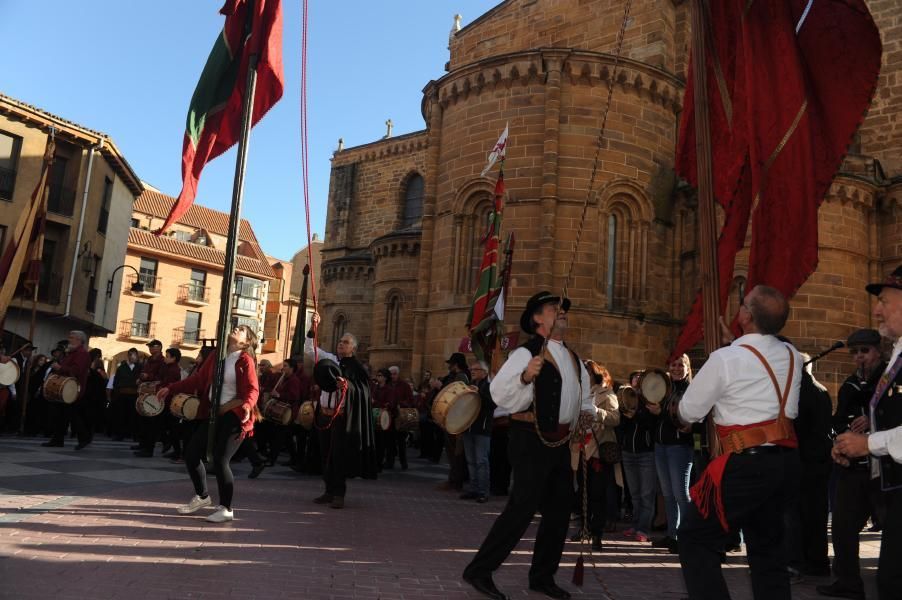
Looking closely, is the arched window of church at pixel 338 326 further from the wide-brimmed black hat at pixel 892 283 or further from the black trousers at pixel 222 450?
the wide-brimmed black hat at pixel 892 283

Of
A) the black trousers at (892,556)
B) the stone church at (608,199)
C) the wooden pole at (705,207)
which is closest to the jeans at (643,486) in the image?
the wooden pole at (705,207)

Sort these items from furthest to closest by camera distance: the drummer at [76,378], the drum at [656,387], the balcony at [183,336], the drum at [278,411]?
the balcony at [183,336]
the drummer at [76,378]
the drum at [278,411]
the drum at [656,387]

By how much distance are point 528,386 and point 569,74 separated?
651 inches

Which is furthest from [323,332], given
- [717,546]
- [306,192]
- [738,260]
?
[717,546]

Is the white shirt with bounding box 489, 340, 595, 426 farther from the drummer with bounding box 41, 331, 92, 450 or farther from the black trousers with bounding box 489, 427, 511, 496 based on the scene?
the drummer with bounding box 41, 331, 92, 450

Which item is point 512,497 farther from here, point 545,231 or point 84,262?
point 84,262

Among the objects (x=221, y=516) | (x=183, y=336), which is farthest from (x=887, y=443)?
(x=183, y=336)

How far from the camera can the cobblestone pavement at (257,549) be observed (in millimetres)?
4934

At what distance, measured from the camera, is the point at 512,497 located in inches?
211

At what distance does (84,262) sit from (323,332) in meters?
11.2

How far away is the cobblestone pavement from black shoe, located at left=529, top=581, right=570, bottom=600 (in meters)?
0.14

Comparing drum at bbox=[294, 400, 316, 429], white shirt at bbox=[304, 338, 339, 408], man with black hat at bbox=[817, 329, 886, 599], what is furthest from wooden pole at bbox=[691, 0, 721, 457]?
drum at bbox=[294, 400, 316, 429]

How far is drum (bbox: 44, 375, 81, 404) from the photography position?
13.2 meters

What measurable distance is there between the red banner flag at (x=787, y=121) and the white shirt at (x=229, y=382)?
14.5 feet
